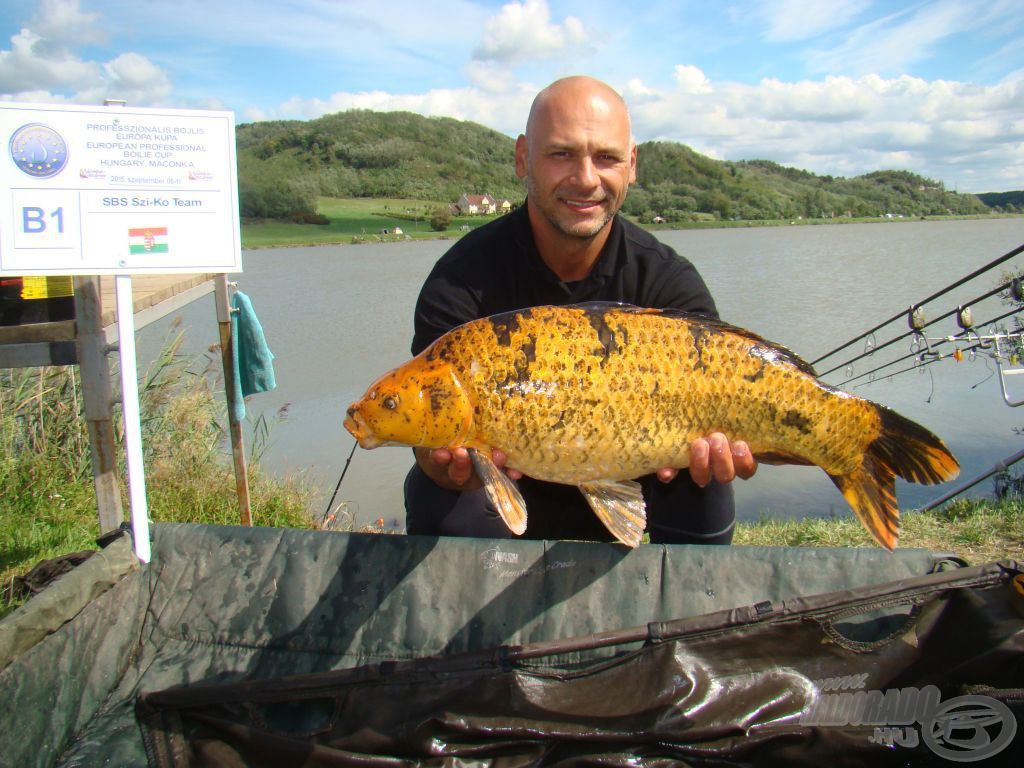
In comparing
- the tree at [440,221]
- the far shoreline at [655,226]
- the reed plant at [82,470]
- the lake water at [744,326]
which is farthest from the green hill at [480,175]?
the reed plant at [82,470]

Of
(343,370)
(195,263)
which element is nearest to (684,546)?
(195,263)

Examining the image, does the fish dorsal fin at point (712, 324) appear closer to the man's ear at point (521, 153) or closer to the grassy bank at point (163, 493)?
the man's ear at point (521, 153)

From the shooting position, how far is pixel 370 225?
29.5 m

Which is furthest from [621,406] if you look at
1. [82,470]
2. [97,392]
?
[82,470]

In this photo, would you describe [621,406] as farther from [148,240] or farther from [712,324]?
[148,240]

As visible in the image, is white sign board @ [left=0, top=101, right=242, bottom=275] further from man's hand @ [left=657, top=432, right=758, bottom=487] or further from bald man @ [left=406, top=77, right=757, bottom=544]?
man's hand @ [left=657, top=432, right=758, bottom=487]

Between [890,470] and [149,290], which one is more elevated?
[149,290]

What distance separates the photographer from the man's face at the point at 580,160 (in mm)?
1807

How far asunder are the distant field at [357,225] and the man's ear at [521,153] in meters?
20.5

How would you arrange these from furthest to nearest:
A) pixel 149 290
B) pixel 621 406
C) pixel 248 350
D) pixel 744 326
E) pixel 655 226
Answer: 1. pixel 655 226
2. pixel 744 326
3. pixel 248 350
4. pixel 149 290
5. pixel 621 406

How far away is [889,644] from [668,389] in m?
0.67

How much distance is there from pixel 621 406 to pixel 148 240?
1.28 m

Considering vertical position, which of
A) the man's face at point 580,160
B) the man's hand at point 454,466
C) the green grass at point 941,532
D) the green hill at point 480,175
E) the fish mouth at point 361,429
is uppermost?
the green hill at point 480,175

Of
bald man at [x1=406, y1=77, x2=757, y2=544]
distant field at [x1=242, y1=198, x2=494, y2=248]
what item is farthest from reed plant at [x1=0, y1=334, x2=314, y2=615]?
distant field at [x1=242, y1=198, x2=494, y2=248]
